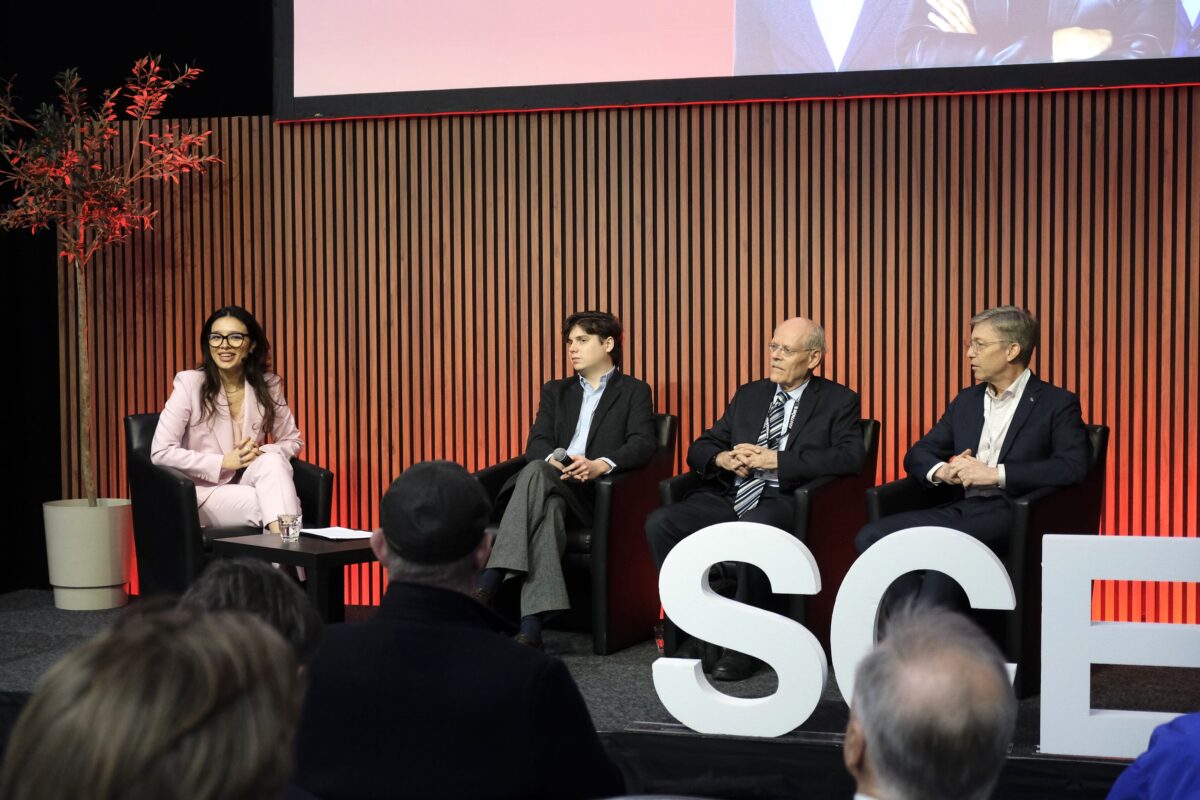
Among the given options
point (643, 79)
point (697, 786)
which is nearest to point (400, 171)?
point (643, 79)

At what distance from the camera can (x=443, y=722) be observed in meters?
1.63

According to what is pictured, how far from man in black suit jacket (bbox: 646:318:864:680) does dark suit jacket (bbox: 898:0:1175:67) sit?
1.32 meters

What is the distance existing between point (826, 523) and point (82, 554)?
3.31 metres

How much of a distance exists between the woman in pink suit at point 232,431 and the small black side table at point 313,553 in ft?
1.47

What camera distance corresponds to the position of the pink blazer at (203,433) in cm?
511

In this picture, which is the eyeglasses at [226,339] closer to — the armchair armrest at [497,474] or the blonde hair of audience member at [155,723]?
the armchair armrest at [497,474]

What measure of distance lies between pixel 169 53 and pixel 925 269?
3.67 meters

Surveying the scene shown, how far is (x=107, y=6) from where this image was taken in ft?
19.6

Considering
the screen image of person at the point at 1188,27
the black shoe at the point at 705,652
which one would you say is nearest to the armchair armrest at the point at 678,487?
the black shoe at the point at 705,652

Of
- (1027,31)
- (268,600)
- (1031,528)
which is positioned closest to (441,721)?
(268,600)

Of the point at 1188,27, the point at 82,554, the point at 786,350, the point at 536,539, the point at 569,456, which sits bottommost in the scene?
the point at 82,554

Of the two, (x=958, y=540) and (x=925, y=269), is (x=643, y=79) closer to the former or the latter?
(x=925, y=269)

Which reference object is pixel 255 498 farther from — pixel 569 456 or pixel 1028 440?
pixel 1028 440

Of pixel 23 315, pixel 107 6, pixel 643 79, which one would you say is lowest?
pixel 23 315
